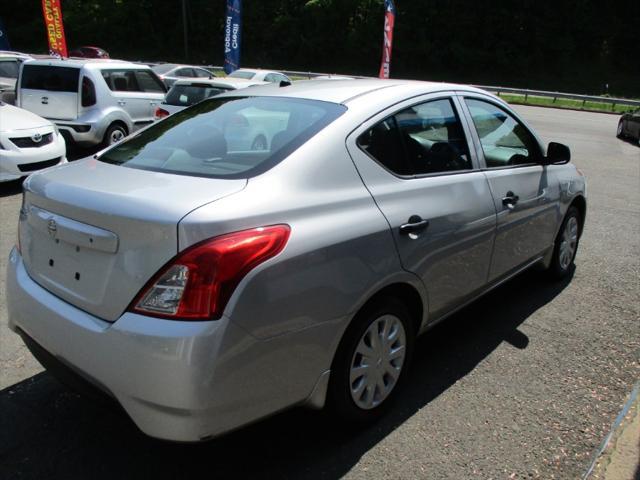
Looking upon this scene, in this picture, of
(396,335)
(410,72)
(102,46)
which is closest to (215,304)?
(396,335)

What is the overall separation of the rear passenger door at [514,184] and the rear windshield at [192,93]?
250 inches

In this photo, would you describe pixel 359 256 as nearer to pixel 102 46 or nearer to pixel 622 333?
pixel 622 333

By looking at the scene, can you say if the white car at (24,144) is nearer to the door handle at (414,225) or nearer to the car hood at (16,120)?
the car hood at (16,120)

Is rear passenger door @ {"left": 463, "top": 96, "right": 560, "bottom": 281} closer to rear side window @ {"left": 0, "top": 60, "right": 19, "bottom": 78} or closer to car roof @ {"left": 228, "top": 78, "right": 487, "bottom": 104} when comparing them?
car roof @ {"left": 228, "top": 78, "right": 487, "bottom": 104}

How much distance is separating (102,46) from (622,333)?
183 feet

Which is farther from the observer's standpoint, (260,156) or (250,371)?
(260,156)

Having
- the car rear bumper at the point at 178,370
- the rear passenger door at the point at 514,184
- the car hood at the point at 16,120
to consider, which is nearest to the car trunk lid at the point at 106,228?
the car rear bumper at the point at 178,370

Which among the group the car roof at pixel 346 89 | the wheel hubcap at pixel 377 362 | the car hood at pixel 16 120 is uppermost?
the car roof at pixel 346 89

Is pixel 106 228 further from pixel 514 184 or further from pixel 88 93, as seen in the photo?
pixel 88 93

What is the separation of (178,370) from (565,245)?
12.5 ft

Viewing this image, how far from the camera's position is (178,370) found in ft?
6.57

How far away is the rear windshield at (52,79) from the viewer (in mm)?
9359

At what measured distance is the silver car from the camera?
206cm

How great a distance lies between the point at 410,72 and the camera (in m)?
44.5
